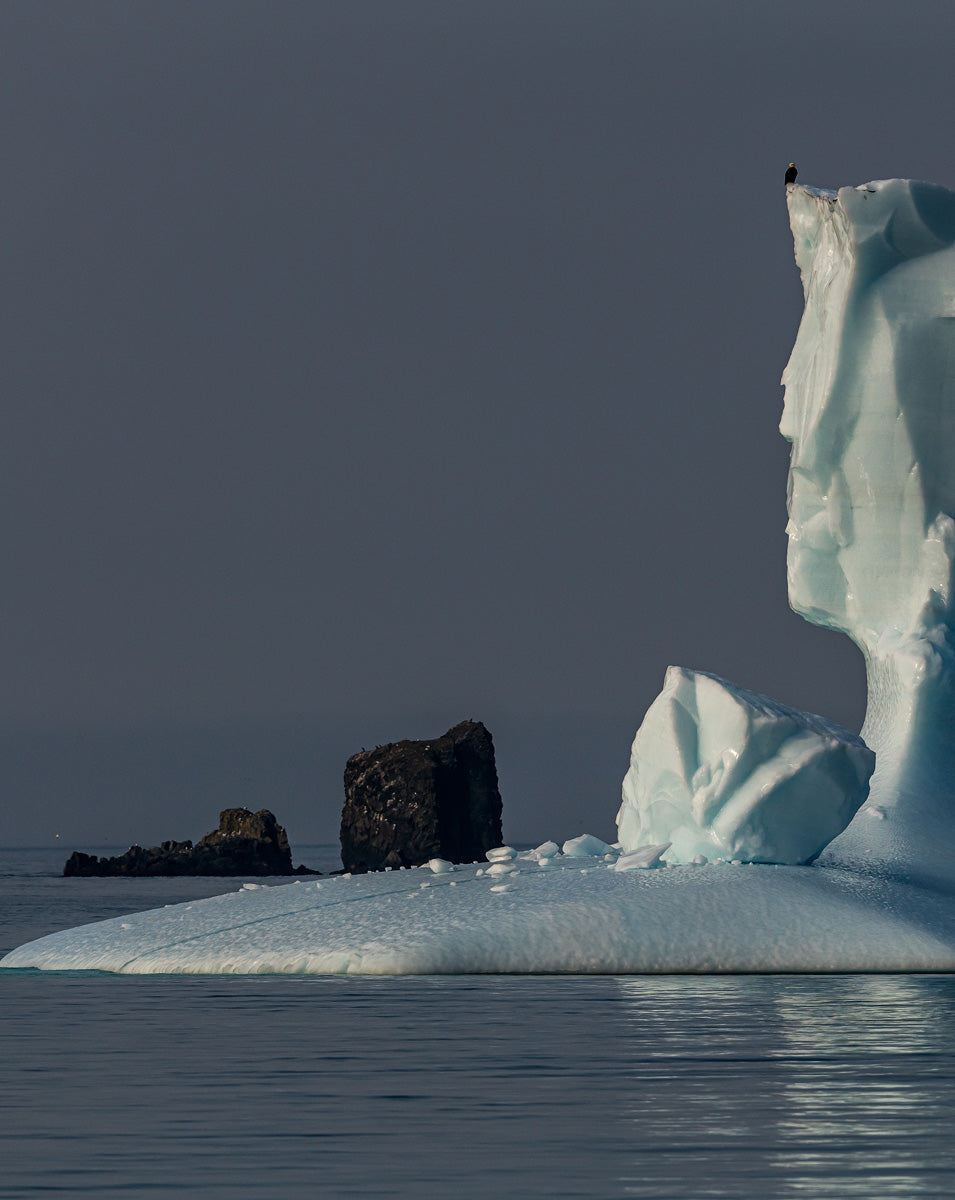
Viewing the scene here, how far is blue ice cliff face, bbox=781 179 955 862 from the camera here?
3284 centimetres

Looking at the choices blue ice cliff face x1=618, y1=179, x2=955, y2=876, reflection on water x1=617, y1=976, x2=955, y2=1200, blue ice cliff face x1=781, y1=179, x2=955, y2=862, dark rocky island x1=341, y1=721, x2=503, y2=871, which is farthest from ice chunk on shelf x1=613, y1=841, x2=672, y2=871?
dark rocky island x1=341, y1=721, x2=503, y2=871

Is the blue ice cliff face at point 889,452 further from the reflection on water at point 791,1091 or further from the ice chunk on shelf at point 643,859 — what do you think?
the reflection on water at point 791,1091

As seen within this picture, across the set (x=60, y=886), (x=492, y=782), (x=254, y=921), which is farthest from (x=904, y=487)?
(x=492, y=782)

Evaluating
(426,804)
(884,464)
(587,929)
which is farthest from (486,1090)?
(426,804)

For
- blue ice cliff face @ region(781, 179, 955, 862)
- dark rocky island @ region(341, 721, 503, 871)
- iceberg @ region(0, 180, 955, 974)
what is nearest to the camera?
iceberg @ region(0, 180, 955, 974)

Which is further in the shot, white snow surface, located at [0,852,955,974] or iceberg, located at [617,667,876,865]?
iceberg, located at [617,667,876,865]

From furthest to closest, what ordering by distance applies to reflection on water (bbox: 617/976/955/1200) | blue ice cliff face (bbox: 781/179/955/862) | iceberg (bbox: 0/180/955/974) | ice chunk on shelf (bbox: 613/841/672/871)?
blue ice cliff face (bbox: 781/179/955/862), ice chunk on shelf (bbox: 613/841/672/871), iceberg (bbox: 0/180/955/974), reflection on water (bbox: 617/976/955/1200)

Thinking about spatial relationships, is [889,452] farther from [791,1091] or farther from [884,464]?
[791,1091]

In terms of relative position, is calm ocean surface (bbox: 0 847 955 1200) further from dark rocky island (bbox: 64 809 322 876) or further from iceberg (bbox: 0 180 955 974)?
dark rocky island (bbox: 64 809 322 876)

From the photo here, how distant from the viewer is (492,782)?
145750 millimetres

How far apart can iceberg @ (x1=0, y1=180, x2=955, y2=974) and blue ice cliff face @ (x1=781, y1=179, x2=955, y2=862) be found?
0.12ft

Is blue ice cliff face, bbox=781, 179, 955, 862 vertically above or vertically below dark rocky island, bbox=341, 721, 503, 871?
above

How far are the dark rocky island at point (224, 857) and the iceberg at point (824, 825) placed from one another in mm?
112299

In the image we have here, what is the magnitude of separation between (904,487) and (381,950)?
1308 cm
